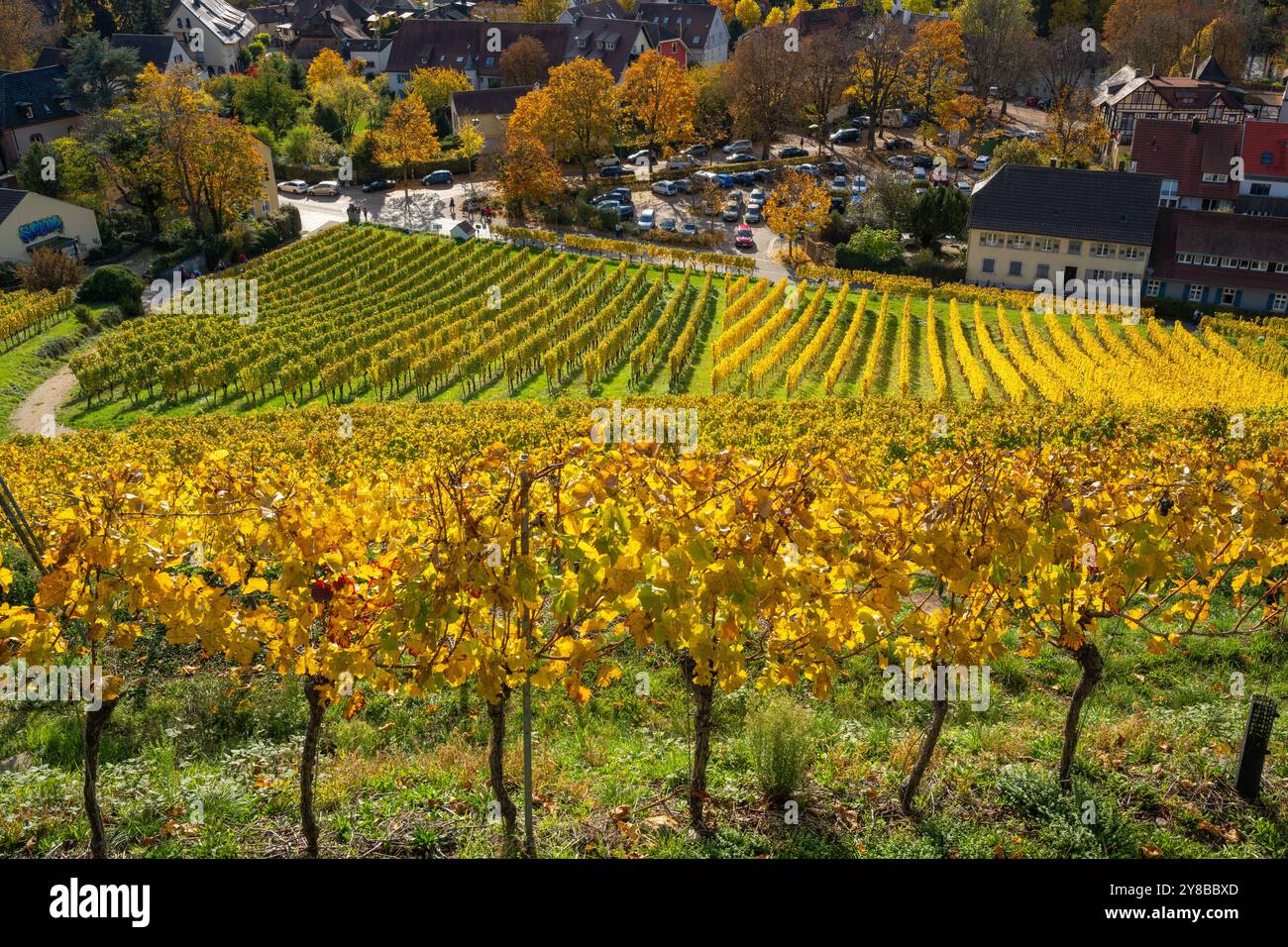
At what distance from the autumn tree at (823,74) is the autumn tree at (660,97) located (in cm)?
905

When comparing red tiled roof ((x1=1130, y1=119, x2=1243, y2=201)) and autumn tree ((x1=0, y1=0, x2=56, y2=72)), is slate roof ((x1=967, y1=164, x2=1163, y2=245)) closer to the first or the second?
red tiled roof ((x1=1130, y1=119, x2=1243, y2=201))

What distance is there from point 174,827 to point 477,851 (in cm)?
259

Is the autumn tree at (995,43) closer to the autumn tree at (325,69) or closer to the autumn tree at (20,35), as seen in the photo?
the autumn tree at (325,69)

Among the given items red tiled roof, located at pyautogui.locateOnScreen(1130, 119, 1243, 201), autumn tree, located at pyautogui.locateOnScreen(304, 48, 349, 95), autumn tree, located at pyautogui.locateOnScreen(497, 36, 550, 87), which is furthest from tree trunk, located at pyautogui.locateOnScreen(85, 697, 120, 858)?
autumn tree, located at pyautogui.locateOnScreen(304, 48, 349, 95)

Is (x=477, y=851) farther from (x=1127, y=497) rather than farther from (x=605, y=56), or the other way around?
(x=605, y=56)

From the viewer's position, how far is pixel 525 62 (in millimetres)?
79812

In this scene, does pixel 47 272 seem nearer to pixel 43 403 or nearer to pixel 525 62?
pixel 43 403

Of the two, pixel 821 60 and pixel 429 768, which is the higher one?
pixel 821 60

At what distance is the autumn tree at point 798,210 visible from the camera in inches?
2073

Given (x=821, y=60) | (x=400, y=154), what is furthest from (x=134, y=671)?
(x=821, y=60)

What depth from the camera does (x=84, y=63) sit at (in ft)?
207

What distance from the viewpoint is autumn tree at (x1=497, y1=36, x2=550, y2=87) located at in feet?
261

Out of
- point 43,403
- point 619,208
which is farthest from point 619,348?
point 619,208

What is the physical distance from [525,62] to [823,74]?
24.2 m
